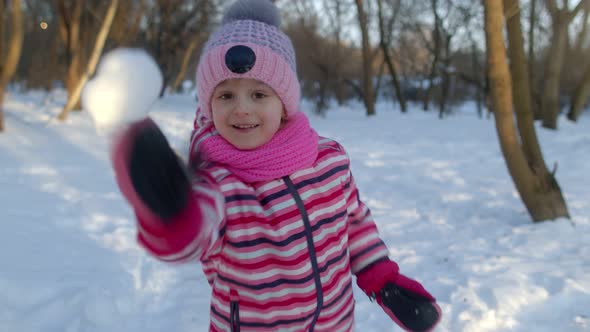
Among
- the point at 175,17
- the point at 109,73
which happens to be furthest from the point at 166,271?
the point at 175,17

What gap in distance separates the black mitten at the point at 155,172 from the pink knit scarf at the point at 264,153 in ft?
1.02

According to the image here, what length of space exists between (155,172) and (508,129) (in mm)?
3350

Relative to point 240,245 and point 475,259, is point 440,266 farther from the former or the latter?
point 240,245

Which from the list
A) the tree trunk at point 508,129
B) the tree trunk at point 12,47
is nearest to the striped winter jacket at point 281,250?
the tree trunk at point 508,129

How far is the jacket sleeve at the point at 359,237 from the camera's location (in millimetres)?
1350

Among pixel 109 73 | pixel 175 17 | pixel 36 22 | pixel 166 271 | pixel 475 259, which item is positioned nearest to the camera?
pixel 109 73

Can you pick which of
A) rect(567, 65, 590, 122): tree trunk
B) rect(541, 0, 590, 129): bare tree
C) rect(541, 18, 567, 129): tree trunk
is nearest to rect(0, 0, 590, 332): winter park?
rect(541, 0, 590, 129): bare tree

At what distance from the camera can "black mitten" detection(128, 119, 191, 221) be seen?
75cm

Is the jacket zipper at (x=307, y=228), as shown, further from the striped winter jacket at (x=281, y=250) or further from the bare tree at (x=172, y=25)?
the bare tree at (x=172, y=25)

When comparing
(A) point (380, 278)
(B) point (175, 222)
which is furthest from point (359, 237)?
(B) point (175, 222)

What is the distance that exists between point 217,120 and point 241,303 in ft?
1.57

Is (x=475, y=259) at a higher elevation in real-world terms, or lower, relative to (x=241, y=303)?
lower

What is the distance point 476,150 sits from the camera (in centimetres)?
743

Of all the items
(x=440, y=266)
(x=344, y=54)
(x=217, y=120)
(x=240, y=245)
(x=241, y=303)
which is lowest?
(x=440, y=266)
